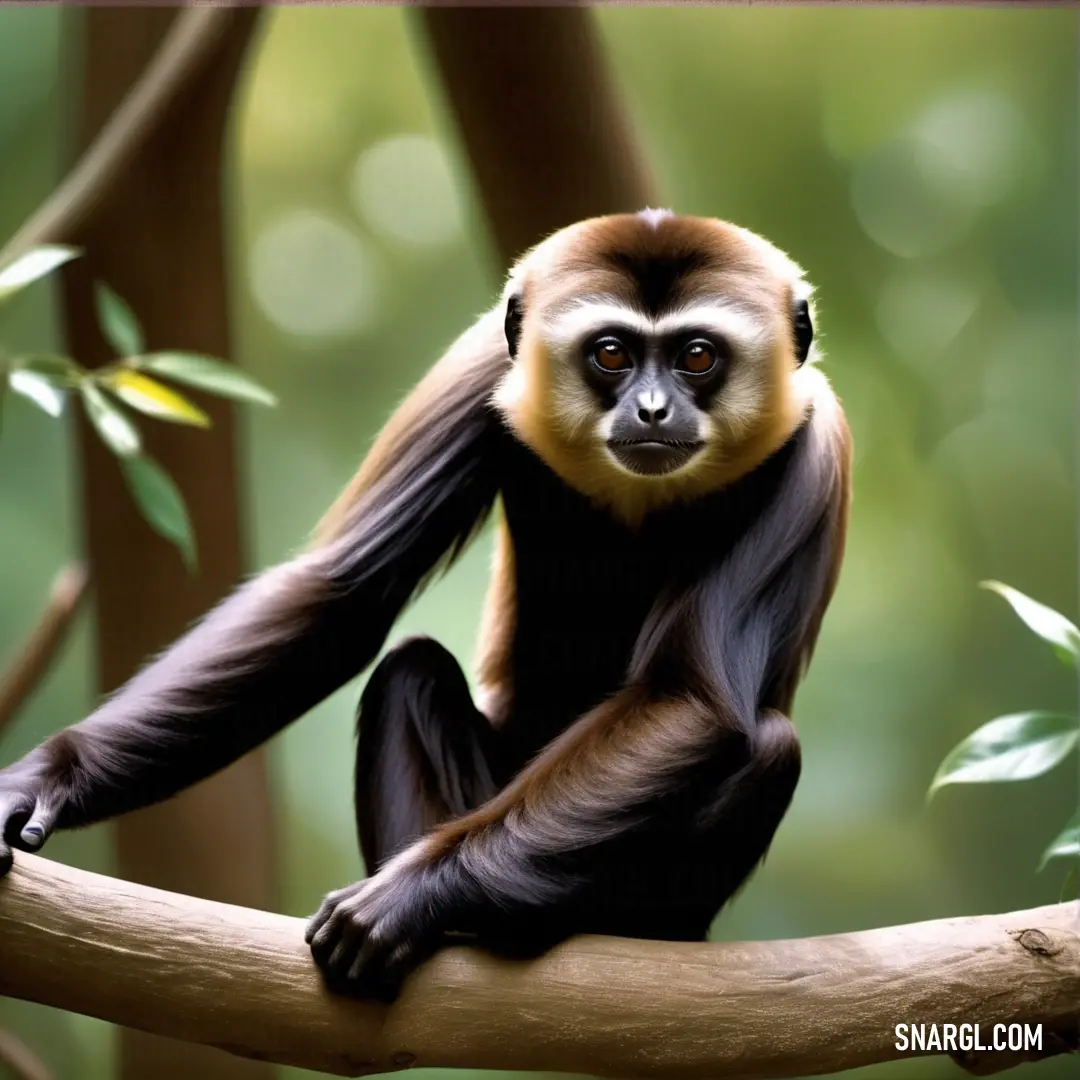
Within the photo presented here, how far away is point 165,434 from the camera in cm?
279

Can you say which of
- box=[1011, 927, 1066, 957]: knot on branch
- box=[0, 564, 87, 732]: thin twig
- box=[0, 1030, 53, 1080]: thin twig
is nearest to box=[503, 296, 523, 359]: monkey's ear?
box=[1011, 927, 1066, 957]: knot on branch

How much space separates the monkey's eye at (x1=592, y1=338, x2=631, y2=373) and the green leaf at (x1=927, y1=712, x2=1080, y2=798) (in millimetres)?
689

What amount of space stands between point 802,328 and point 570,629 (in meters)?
0.58

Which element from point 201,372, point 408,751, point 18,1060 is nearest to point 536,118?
point 201,372

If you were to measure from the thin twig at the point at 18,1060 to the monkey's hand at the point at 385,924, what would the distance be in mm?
1072

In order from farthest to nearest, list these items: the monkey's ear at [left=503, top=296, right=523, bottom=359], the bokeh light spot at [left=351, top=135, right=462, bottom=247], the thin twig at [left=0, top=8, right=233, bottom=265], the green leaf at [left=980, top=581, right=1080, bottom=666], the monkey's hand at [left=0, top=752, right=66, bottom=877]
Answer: the bokeh light spot at [left=351, top=135, right=462, bottom=247] → the thin twig at [left=0, top=8, right=233, bottom=265] → the monkey's ear at [left=503, top=296, right=523, bottom=359] → the green leaf at [left=980, top=581, right=1080, bottom=666] → the monkey's hand at [left=0, top=752, right=66, bottom=877]

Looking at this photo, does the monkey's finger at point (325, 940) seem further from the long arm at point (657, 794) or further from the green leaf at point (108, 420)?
the green leaf at point (108, 420)

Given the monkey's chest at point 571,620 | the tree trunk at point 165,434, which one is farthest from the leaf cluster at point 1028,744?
the tree trunk at point 165,434

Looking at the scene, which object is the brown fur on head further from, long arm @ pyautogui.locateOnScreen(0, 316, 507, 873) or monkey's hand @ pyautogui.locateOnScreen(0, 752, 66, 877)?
monkey's hand @ pyautogui.locateOnScreen(0, 752, 66, 877)

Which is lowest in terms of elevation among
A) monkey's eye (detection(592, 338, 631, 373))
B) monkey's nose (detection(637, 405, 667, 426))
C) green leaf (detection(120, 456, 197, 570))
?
green leaf (detection(120, 456, 197, 570))

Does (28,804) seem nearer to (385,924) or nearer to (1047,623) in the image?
(385,924)

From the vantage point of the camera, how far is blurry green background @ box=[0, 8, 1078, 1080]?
93.5 inches

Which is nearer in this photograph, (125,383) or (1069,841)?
(1069,841)

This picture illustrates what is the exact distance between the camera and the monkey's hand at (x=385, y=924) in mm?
1579
